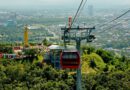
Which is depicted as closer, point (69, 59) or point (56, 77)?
point (69, 59)

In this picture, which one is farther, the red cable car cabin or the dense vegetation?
the dense vegetation

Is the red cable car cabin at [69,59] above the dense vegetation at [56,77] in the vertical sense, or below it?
above

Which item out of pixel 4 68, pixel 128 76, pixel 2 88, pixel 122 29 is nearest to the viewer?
pixel 2 88

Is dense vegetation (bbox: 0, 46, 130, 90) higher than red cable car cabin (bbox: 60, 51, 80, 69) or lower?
lower

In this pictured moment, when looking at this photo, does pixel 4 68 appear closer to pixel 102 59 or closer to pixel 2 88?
pixel 2 88

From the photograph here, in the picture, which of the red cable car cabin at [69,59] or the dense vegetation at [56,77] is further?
the dense vegetation at [56,77]

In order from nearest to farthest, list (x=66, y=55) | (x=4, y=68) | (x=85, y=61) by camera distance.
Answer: (x=66, y=55) → (x=4, y=68) → (x=85, y=61)

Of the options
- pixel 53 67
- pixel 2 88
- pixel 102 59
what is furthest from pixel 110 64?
pixel 2 88

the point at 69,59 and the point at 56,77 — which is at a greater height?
the point at 69,59
